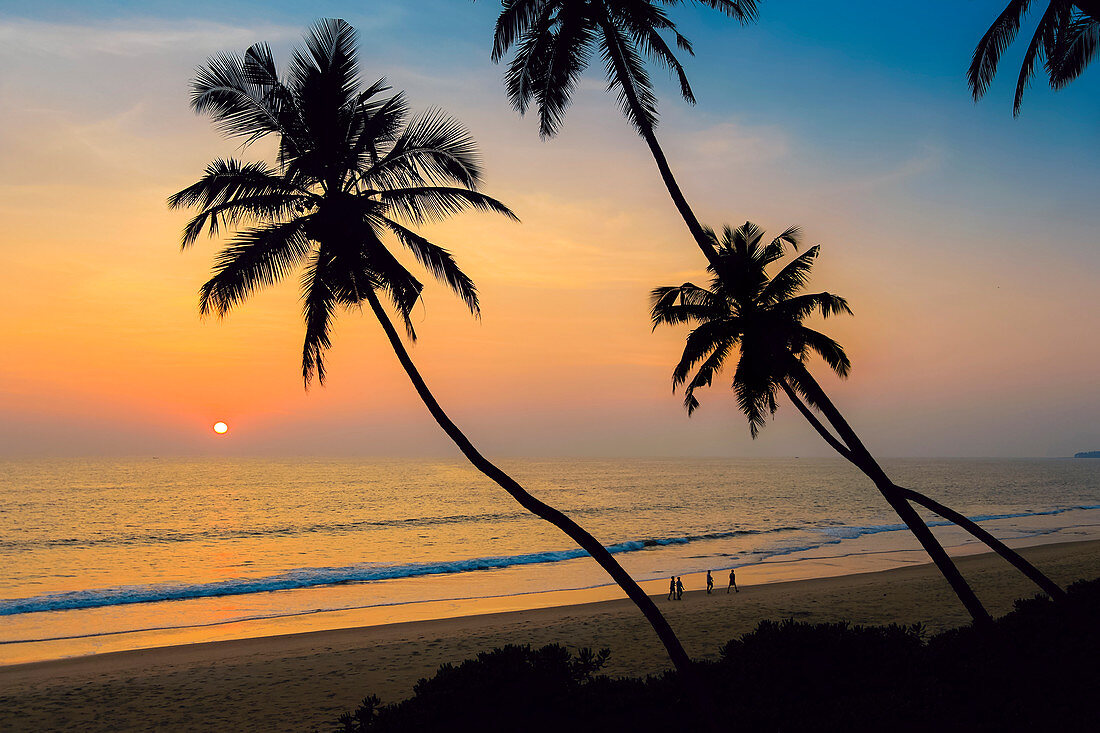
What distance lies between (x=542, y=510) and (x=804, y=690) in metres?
4.26

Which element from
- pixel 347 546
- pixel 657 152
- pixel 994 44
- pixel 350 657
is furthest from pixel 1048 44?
pixel 347 546

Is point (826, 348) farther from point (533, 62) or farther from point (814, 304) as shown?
point (533, 62)

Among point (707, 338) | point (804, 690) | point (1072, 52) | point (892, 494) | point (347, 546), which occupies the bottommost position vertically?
point (347, 546)

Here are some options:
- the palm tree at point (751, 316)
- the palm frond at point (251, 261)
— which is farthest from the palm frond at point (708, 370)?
the palm frond at point (251, 261)

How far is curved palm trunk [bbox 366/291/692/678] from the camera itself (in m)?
9.52

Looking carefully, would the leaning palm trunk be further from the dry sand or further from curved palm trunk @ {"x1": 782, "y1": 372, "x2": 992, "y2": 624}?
the dry sand

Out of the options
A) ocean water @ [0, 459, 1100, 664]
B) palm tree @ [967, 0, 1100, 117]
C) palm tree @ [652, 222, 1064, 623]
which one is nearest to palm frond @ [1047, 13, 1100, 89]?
palm tree @ [967, 0, 1100, 117]

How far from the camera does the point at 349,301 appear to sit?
12.0 meters

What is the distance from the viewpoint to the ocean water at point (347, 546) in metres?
27.6

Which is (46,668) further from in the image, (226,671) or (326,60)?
(326,60)

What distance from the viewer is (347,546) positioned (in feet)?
155

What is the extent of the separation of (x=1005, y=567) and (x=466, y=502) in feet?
205

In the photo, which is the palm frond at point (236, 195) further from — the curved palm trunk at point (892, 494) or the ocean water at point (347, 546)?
the ocean water at point (347, 546)

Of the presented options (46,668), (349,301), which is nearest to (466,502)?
(46,668)
